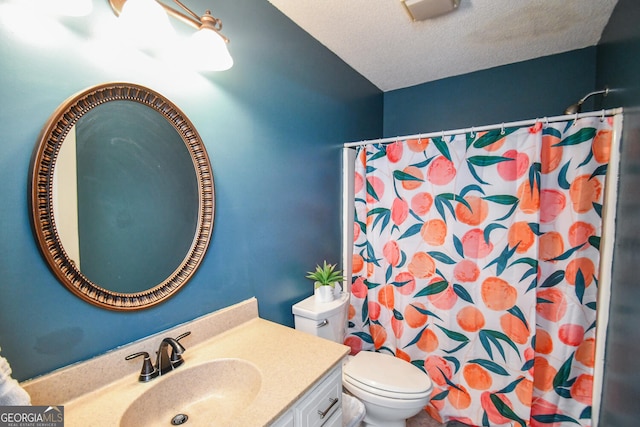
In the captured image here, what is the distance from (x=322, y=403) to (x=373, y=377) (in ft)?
2.13

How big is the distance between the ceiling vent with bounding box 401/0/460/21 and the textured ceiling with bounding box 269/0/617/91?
6 cm

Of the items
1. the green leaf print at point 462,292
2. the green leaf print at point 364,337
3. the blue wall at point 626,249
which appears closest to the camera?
the blue wall at point 626,249

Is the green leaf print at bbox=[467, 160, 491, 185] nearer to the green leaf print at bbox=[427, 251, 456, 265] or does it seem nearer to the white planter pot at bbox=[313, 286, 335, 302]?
the green leaf print at bbox=[427, 251, 456, 265]

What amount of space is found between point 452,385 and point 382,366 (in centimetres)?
60

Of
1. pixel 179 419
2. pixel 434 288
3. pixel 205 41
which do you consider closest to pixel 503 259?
pixel 434 288

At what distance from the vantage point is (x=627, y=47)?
1.33m

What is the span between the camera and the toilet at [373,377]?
4.68ft

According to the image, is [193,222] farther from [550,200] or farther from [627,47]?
[627,47]

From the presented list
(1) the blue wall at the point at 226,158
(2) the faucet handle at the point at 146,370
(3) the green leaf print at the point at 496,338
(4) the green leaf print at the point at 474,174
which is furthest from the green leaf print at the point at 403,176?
(2) the faucet handle at the point at 146,370

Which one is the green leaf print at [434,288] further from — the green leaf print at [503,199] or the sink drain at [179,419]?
the sink drain at [179,419]

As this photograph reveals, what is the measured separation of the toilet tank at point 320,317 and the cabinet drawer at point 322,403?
475mm

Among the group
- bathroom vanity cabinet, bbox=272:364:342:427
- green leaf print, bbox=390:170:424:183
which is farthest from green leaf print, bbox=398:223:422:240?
bathroom vanity cabinet, bbox=272:364:342:427

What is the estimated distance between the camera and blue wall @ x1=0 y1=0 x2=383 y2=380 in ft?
2.44

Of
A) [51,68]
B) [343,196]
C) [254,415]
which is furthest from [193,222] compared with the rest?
[343,196]
